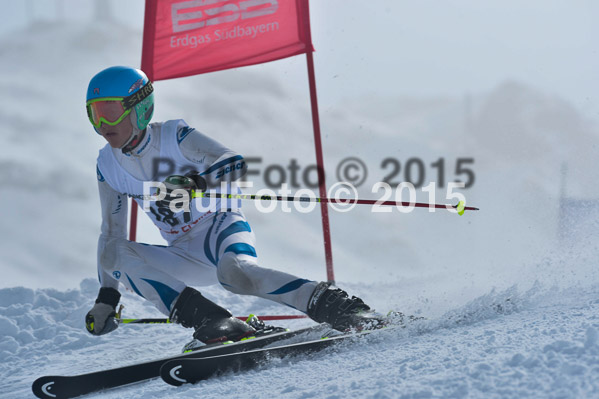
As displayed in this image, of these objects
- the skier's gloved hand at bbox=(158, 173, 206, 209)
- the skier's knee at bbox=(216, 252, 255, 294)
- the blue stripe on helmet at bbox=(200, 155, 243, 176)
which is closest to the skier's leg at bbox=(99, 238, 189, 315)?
the skier's knee at bbox=(216, 252, 255, 294)

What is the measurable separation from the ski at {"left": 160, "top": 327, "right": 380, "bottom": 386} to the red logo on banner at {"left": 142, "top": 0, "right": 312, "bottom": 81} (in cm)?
324

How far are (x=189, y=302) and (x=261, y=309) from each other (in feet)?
7.29

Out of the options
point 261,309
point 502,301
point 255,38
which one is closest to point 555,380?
point 502,301

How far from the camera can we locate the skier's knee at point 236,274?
3502mm

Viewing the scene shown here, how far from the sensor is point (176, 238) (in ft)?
13.7

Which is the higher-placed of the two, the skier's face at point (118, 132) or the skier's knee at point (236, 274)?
the skier's face at point (118, 132)

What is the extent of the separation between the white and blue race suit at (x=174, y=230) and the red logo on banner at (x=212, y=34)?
201 centimetres

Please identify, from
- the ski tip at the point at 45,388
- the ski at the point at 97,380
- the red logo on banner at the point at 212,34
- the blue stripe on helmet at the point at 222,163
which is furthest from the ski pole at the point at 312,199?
the red logo on banner at the point at 212,34

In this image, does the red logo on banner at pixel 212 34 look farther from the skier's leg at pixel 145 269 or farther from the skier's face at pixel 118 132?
the skier's leg at pixel 145 269

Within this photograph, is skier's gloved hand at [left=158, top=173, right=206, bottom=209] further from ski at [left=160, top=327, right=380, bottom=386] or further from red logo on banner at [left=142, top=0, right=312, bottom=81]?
red logo on banner at [left=142, top=0, right=312, bottom=81]

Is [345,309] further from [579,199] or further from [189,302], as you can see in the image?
[579,199]

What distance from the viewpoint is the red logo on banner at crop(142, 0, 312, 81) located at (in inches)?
227

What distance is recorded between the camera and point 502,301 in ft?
11.3

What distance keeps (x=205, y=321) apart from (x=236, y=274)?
312 millimetres
